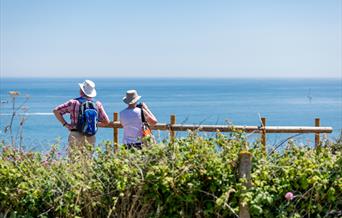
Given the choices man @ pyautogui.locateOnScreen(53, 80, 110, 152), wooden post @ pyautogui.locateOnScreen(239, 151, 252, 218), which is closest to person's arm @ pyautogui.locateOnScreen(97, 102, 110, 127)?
man @ pyautogui.locateOnScreen(53, 80, 110, 152)

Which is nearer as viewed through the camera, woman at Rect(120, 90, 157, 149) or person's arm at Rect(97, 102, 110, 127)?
woman at Rect(120, 90, 157, 149)

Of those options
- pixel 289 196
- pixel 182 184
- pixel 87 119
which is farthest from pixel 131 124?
pixel 289 196

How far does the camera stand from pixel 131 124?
25.0ft

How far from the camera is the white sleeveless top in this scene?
7.56 meters

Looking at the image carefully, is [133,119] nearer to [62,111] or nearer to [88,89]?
[88,89]

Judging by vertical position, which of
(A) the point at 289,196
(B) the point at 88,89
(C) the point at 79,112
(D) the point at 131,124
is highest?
(B) the point at 88,89

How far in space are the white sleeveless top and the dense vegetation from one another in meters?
3.01

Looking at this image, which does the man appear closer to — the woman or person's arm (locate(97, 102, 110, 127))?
person's arm (locate(97, 102, 110, 127))

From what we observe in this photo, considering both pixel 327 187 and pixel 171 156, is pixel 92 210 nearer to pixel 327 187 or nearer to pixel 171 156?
pixel 171 156

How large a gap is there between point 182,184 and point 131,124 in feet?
11.6

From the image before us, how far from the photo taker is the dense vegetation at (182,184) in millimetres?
4082

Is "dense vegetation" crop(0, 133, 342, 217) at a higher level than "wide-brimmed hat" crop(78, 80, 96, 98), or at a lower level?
lower

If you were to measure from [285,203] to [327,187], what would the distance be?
31cm

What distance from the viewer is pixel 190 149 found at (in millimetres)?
4316
